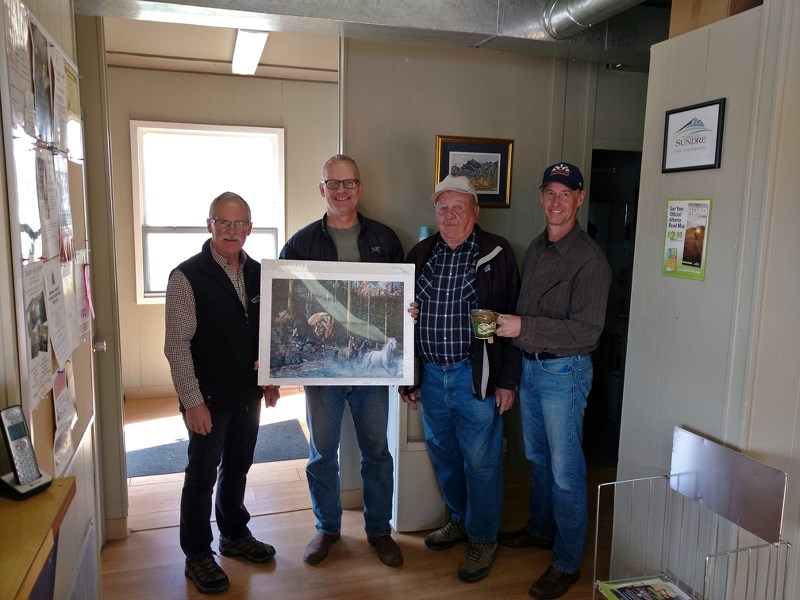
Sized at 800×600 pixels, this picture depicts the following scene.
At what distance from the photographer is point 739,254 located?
5.76 ft

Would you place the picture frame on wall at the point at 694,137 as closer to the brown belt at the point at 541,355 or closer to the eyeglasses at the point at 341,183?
the brown belt at the point at 541,355

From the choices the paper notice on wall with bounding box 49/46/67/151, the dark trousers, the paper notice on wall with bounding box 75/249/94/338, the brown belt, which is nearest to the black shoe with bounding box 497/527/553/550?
the brown belt

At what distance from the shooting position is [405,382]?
238cm

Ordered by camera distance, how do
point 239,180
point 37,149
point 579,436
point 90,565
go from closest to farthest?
point 37,149 → point 90,565 → point 579,436 → point 239,180

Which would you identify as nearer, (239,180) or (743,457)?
(743,457)

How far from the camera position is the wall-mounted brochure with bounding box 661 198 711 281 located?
1.88 metres

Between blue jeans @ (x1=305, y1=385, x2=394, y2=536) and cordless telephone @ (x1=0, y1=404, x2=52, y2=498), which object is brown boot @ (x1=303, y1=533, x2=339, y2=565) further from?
cordless telephone @ (x1=0, y1=404, x2=52, y2=498)

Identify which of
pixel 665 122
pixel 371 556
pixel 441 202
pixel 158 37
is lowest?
pixel 371 556

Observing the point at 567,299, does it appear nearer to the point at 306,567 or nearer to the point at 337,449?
the point at 337,449

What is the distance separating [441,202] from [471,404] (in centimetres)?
80

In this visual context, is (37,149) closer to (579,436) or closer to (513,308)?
(513,308)

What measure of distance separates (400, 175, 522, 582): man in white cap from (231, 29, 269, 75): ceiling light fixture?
1.74 meters

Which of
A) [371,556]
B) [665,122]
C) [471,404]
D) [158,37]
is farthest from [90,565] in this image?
[158,37]

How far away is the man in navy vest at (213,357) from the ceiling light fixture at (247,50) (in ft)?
5.26
